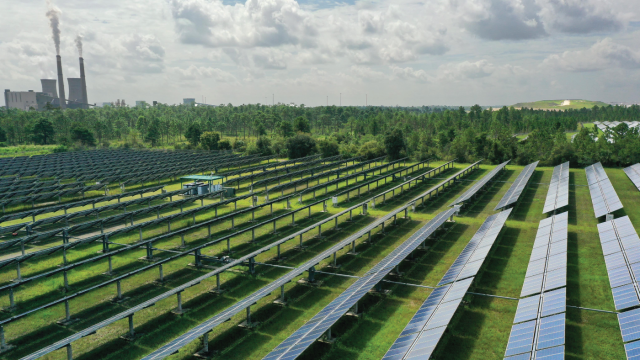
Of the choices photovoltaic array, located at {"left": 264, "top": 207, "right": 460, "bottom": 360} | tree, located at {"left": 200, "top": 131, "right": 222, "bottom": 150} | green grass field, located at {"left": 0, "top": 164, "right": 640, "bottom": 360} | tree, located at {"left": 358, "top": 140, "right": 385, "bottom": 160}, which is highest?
tree, located at {"left": 200, "top": 131, "right": 222, "bottom": 150}

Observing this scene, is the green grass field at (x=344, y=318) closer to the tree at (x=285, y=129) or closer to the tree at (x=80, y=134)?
the tree at (x=285, y=129)

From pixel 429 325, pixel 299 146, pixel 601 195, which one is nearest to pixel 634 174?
pixel 601 195

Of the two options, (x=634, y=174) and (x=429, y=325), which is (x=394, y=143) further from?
(x=429, y=325)

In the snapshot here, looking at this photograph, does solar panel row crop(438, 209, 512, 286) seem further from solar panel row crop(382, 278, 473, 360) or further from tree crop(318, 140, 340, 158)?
tree crop(318, 140, 340, 158)

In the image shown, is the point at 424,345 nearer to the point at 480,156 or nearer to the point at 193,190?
the point at 193,190

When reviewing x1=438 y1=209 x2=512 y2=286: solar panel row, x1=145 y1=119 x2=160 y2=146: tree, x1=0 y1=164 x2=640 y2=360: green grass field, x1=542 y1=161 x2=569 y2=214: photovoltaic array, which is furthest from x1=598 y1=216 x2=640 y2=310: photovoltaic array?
x1=145 y1=119 x2=160 y2=146: tree

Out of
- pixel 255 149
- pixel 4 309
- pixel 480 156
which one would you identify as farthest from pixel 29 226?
pixel 480 156
